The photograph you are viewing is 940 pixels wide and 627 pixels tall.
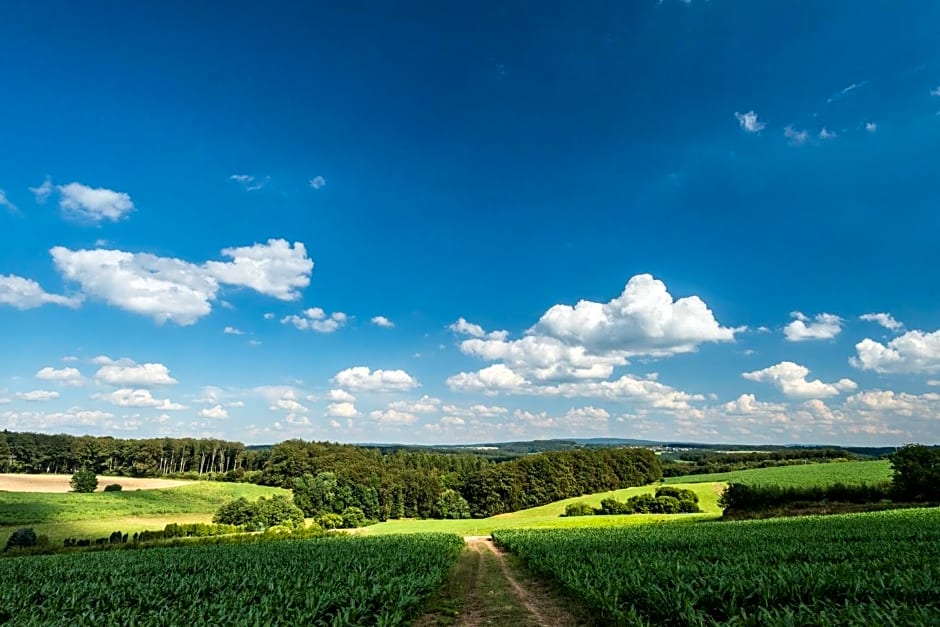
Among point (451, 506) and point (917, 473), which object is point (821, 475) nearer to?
point (917, 473)

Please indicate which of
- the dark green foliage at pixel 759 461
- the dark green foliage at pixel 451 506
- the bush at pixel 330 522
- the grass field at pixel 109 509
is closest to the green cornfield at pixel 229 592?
the grass field at pixel 109 509

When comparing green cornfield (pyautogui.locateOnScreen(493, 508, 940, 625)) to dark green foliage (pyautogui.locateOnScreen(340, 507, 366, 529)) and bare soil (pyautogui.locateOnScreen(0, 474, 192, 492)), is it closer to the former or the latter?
dark green foliage (pyautogui.locateOnScreen(340, 507, 366, 529))

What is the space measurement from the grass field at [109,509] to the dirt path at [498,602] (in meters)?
49.0

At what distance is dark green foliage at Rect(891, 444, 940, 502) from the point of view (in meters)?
45.2

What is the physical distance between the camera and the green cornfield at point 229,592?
11773 millimetres

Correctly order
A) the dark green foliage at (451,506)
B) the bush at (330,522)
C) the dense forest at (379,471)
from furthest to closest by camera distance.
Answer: the dense forest at (379,471), the dark green foliage at (451,506), the bush at (330,522)

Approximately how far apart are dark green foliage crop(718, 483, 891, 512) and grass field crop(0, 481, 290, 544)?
6495 cm

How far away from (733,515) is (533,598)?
40977 millimetres

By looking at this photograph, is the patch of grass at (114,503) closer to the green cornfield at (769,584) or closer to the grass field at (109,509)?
the grass field at (109,509)

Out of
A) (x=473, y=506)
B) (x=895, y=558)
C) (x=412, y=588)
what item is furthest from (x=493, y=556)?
(x=473, y=506)

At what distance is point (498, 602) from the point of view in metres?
16.6

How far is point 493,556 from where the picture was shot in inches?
1236

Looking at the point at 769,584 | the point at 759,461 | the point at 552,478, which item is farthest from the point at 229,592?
the point at 759,461

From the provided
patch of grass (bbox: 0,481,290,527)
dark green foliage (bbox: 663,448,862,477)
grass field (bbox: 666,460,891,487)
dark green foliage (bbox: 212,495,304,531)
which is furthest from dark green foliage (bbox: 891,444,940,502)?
patch of grass (bbox: 0,481,290,527)
